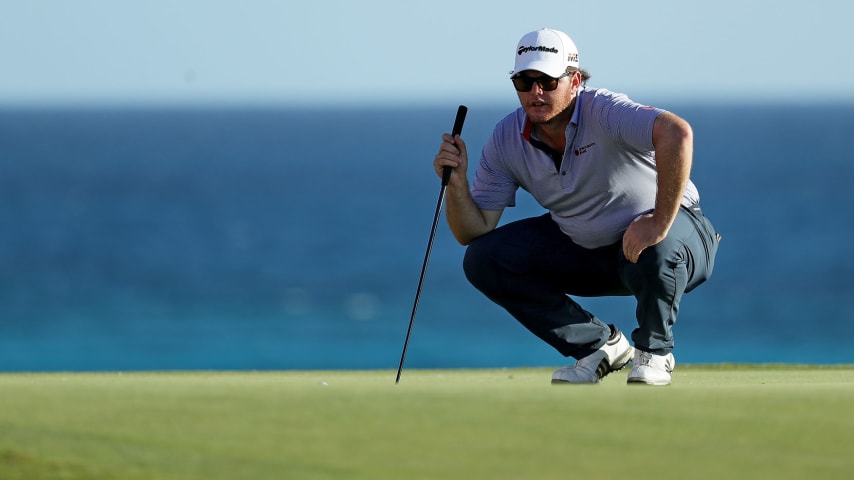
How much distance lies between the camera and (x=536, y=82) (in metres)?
4.29

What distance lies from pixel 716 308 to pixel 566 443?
30390 millimetres

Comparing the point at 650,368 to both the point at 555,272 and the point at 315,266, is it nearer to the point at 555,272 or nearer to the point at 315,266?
the point at 555,272

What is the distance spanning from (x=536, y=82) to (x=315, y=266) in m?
37.2

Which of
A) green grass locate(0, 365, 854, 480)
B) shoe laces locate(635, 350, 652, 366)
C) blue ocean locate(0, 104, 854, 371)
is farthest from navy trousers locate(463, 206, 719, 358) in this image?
blue ocean locate(0, 104, 854, 371)

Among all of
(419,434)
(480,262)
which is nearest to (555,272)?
(480,262)

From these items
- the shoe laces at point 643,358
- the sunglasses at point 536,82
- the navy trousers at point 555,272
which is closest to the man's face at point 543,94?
the sunglasses at point 536,82

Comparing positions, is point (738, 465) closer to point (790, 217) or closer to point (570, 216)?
point (570, 216)

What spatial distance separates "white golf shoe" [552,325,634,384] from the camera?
439cm

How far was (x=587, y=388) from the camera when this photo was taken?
281cm

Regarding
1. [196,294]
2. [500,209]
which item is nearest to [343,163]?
[196,294]

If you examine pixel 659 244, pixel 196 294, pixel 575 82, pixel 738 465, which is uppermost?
pixel 196 294

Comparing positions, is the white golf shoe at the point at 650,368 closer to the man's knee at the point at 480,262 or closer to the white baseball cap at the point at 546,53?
the man's knee at the point at 480,262

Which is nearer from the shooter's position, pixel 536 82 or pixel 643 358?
pixel 643 358

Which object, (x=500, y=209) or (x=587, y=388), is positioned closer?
(x=587, y=388)
